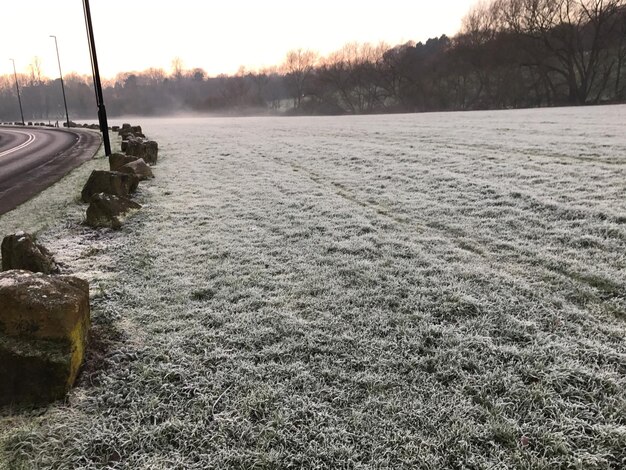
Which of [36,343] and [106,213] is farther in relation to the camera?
[106,213]

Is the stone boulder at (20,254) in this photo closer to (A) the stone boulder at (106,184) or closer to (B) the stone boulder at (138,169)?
(A) the stone boulder at (106,184)

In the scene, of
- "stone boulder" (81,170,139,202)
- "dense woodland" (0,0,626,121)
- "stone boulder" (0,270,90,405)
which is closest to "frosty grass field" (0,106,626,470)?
"stone boulder" (0,270,90,405)

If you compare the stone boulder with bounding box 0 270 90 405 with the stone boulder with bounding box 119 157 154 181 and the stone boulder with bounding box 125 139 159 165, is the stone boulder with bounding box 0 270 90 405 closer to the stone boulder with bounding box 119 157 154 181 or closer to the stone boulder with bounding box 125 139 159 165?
the stone boulder with bounding box 119 157 154 181

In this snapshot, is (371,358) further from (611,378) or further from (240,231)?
(240,231)

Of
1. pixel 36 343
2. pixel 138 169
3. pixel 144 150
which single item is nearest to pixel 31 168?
pixel 144 150

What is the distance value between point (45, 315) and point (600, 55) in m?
69.3

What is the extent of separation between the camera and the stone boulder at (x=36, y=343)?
272cm

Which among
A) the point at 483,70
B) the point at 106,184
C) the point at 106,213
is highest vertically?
the point at 483,70

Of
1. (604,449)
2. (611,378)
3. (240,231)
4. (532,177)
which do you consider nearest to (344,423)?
(604,449)

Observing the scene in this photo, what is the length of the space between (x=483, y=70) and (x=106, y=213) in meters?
66.3

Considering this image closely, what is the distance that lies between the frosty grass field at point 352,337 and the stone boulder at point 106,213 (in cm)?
22

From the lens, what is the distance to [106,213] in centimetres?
689

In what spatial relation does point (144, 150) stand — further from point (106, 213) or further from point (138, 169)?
point (106, 213)

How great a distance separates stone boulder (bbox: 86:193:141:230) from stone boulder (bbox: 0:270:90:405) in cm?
398
